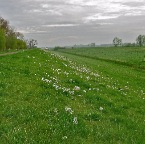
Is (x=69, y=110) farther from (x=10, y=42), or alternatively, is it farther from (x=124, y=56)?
(x=10, y=42)

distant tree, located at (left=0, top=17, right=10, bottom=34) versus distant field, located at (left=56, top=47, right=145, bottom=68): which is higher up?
distant tree, located at (left=0, top=17, right=10, bottom=34)

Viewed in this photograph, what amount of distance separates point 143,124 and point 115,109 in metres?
1.75

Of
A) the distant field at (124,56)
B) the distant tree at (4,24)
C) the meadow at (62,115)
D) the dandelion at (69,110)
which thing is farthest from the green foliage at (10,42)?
the dandelion at (69,110)

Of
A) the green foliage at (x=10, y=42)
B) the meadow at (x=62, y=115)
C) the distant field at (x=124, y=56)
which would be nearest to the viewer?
the meadow at (x=62, y=115)

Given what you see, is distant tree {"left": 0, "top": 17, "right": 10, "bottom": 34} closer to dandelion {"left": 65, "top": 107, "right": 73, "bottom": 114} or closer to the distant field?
the distant field

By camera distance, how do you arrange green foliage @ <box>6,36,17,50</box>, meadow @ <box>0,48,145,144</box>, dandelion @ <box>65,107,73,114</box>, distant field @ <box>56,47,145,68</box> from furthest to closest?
green foliage @ <box>6,36,17,50</box>
distant field @ <box>56,47,145,68</box>
dandelion @ <box>65,107,73,114</box>
meadow @ <box>0,48,145,144</box>

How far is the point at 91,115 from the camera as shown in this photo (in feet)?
32.4

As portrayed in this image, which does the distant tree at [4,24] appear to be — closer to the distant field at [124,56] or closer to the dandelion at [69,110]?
the distant field at [124,56]

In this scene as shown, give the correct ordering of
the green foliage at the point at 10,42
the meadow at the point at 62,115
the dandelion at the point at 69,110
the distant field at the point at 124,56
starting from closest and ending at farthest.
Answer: the meadow at the point at 62,115
the dandelion at the point at 69,110
the distant field at the point at 124,56
the green foliage at the point at 10,42

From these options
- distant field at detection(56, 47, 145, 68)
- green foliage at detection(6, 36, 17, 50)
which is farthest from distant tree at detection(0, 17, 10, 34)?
distant field at detection(56, 47, 145, 68)

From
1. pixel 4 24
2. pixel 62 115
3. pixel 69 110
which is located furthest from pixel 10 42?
pixel 62 115

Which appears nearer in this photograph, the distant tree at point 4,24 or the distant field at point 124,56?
the distant field at point 124,56

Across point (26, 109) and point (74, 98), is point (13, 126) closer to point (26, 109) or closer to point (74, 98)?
point (26, 109)

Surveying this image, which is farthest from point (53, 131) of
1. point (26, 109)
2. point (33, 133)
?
point (26, 109)
